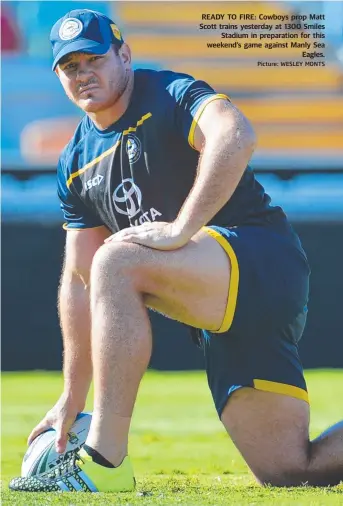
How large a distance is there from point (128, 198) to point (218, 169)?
0.50 metres

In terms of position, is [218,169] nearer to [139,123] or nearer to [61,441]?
[139,123]

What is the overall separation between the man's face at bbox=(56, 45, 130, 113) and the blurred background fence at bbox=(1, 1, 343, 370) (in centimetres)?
610

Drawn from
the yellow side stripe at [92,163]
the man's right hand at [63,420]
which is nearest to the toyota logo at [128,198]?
the yellow side stripe at [92,163]

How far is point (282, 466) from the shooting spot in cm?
345

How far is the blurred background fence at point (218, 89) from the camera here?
31.6 ft

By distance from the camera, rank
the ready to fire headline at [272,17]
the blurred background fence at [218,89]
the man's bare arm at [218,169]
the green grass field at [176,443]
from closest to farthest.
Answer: the green grass field at [176,443]
the man's bare arm at [218,169]
the blurred background fence at [218,89]
the ready to fire headline at [272,17]

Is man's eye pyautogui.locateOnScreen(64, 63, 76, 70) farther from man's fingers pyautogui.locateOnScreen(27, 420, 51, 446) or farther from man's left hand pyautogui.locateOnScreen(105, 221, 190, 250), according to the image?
man's fingers pyautogui.locateOnScreen(27, 420, 51, 446)

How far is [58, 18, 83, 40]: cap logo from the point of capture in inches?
133

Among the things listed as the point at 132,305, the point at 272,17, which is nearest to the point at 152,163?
the point at 132,305

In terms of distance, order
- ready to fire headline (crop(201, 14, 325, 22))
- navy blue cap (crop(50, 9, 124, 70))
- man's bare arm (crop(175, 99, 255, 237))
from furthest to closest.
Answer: ready to fire headline (crop(201, 14, 325, 22)) → navy blue cap (crop(50, 9, 124, 70)) → man's bare arm (crop(175, 99, 255, 237))

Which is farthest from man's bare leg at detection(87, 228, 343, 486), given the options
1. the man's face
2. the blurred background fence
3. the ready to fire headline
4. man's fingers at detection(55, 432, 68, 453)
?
the ready to fire headline

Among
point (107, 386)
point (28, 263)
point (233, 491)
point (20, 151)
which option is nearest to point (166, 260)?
point (107, 386)

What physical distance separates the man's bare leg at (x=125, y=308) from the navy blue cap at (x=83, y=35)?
2.35 ft

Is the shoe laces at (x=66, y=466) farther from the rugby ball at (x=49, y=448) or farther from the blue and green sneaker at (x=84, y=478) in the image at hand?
the rugby ball at (x=49, y=448)
